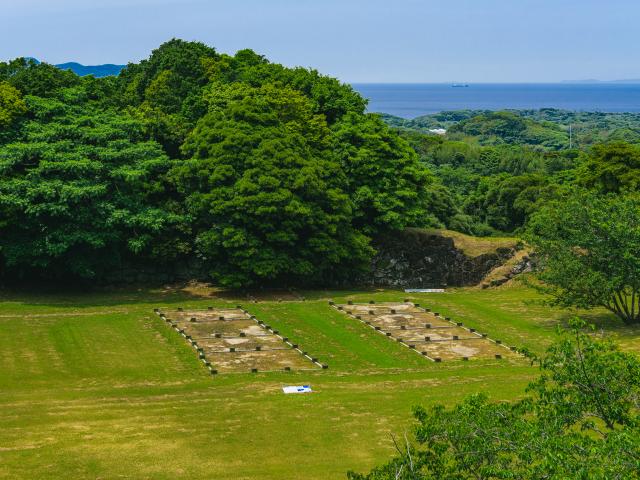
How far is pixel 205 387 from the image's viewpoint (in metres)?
27.4

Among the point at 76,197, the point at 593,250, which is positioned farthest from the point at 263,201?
the point at 593,250

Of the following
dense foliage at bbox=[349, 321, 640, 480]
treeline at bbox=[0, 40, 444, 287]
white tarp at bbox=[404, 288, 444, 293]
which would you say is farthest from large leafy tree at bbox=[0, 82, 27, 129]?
dense foliage at bbox=[349, 321, 640, 480]

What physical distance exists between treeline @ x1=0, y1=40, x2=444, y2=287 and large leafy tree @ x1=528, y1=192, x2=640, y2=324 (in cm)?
1045

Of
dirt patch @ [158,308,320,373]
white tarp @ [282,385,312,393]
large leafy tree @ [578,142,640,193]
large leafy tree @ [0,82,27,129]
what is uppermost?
large leafy tree @ [0,82,27,129]

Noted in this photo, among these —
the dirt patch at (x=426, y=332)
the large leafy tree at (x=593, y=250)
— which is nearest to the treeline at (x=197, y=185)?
the dirt patch at (x=426, y=332)

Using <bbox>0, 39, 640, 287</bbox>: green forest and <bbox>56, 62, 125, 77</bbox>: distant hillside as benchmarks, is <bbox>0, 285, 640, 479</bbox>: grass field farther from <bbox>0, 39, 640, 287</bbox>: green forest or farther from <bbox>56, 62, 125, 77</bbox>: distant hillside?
<bbox>56, 62, 125, 77</bbox>: distant hillside

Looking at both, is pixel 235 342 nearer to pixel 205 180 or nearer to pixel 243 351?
pixel 243 351

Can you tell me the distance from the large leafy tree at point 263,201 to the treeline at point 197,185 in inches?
2.7

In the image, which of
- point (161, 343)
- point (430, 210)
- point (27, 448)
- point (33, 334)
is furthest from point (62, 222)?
point (430, 210)

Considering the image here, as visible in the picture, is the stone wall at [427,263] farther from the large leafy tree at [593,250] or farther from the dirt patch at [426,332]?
the large leafy tree at [593,250]

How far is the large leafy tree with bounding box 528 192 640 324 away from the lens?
34.0m

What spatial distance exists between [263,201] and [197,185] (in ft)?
13.3

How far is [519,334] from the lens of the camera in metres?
34.8

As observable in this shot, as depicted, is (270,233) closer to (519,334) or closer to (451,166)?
(519,334)
